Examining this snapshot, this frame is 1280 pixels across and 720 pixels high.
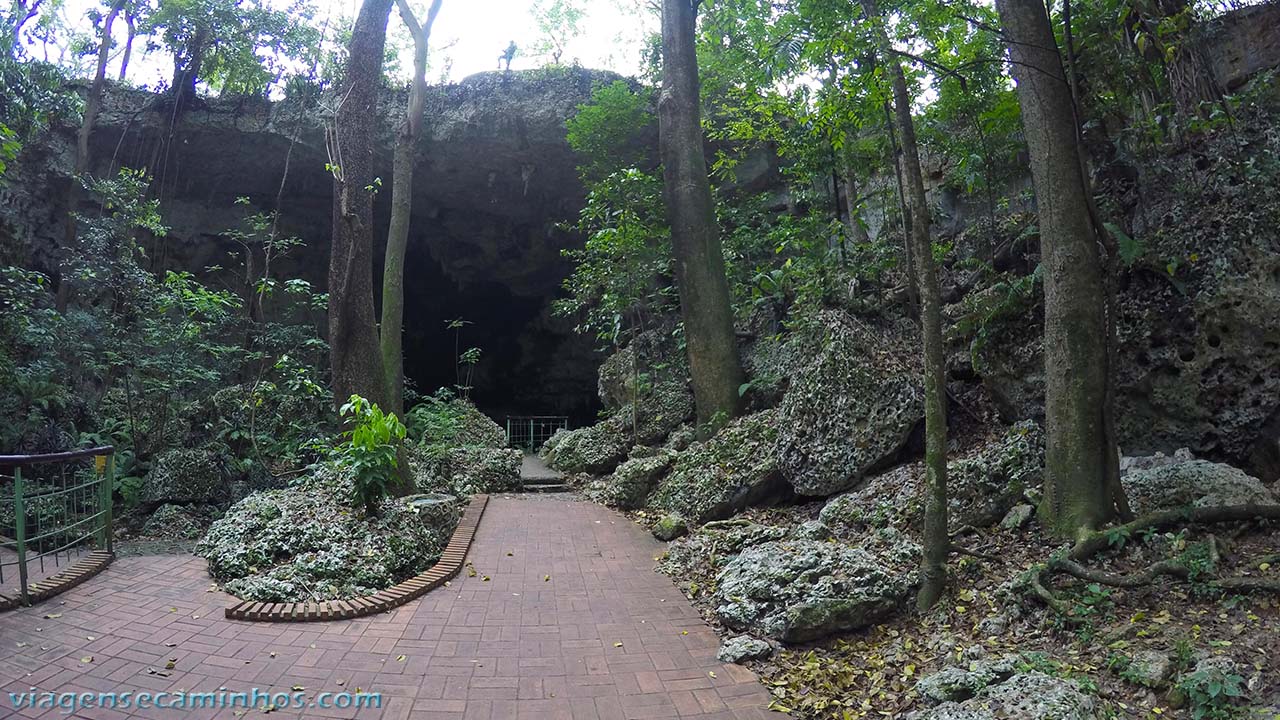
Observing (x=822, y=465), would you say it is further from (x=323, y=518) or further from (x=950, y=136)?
(x=950, y=136)

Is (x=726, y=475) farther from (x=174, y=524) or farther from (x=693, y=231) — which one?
(x=174, y=524)

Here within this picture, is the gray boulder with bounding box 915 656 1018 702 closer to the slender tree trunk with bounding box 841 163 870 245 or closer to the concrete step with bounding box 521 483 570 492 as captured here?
the slender tree trunk with bounding box 841 163 870 245

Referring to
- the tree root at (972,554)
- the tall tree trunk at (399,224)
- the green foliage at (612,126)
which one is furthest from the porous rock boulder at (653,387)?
the tree root at (972,554)

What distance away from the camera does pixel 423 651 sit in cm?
361

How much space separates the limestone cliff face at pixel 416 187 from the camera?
1245 centimetres

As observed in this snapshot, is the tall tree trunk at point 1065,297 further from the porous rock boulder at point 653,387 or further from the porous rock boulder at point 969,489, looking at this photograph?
the porous rock boulder at point 653,387

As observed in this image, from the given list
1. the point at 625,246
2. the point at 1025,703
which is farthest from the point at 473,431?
the point at 1025,703

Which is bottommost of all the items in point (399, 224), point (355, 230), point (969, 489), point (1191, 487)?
point (969, 489)

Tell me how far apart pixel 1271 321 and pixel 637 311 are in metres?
8.38

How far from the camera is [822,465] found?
5961mm

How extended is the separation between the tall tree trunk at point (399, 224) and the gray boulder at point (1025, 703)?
25.7 ft

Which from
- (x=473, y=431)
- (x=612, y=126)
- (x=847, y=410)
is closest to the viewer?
(x=847, y=410)

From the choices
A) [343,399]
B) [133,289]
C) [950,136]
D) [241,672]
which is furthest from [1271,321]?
[133,289]

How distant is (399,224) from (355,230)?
2810 millimetres
